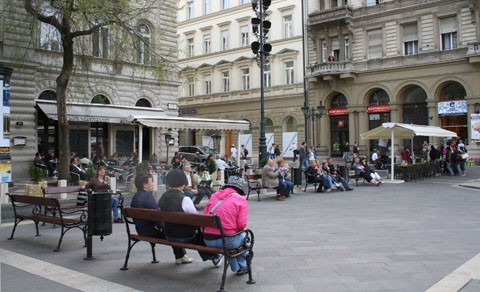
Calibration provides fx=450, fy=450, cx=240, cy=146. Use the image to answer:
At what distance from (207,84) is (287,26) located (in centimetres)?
1087

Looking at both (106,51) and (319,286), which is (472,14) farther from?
(319,286)

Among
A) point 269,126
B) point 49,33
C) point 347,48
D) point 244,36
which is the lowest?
point 269,126

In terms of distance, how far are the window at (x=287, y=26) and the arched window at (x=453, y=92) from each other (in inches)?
558

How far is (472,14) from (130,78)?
74.4 feet

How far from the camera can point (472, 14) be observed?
1179 inches

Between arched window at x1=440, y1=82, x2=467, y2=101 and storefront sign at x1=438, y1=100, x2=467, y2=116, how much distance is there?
0.45m

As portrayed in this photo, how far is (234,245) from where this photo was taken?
5.31 metres

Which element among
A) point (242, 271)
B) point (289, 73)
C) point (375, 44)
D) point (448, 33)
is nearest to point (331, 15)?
point (375, 44)

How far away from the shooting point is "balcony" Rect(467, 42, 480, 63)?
28.9 metres

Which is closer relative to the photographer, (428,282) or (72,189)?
(428,282)

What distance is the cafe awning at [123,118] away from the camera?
18467mm

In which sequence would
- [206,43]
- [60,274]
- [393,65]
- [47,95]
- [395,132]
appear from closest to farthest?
[60,274] → [395,132] → [47,95] → [393,65] → [206,43]

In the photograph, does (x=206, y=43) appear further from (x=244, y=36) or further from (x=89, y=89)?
(x=89, y=89)

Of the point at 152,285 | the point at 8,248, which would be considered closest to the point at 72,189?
the point at 8,248
